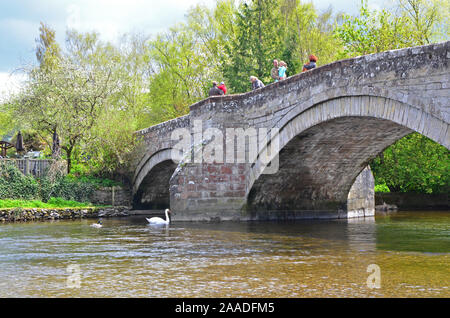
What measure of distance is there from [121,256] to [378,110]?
5.16 m

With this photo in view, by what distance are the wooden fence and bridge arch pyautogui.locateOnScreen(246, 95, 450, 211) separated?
865 centimetres

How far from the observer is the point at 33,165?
62.8ft

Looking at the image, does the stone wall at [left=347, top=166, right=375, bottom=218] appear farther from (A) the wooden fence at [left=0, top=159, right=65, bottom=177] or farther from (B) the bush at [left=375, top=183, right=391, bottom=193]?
(A) the wooden fence at [left=0, top=159, right=65, bottom=177]

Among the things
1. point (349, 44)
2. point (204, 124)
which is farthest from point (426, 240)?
point (349, 44)

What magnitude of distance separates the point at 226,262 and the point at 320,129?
5346 mm

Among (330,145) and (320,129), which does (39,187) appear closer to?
(330,145)

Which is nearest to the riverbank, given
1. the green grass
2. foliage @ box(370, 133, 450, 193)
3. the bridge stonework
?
the green grass

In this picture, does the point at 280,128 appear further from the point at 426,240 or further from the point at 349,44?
the point at 349,44

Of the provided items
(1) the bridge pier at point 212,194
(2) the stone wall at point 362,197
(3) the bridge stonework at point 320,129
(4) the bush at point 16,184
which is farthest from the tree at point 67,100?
(2) the stone wall at point 362,197

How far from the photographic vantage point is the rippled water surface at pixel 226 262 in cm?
564

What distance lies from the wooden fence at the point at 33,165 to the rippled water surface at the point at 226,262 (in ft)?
22.0

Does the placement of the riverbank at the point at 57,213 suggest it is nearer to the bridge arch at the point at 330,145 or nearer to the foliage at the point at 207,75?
the foliage at the point at 207,75

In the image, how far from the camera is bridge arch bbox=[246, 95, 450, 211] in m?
9.51

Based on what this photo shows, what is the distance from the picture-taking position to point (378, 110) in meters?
9.78
